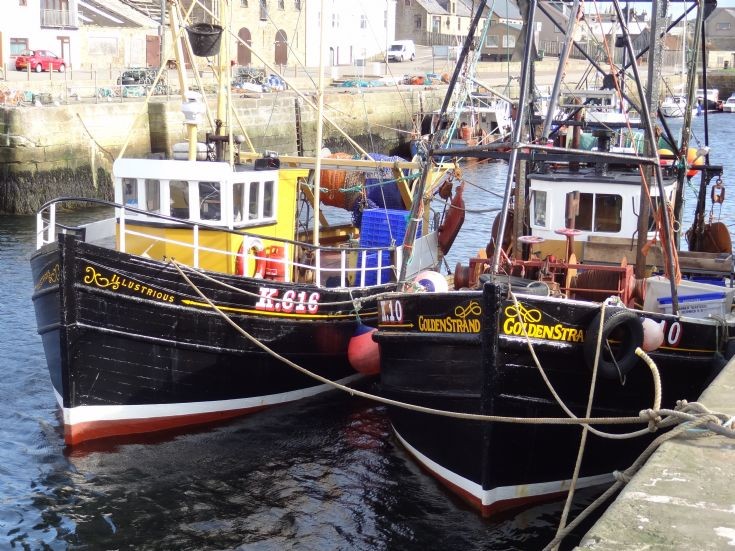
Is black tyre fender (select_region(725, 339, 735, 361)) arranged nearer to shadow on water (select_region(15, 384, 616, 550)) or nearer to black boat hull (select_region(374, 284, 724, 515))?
black boat hull (select_region(374, 284, 724, 515))

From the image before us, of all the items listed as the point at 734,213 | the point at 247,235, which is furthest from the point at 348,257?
the point at 734,213

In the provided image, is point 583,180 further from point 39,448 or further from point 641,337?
point 39,448

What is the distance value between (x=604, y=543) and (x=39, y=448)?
8.36 m

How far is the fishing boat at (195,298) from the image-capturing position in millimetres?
11359

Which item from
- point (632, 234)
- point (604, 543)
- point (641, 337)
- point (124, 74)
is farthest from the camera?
point (124, 74)

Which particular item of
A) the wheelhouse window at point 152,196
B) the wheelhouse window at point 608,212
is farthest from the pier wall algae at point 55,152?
the wheelhouse window at point 608,212

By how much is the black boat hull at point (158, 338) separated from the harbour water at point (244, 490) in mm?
370

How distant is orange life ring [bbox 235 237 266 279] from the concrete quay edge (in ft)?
23.2

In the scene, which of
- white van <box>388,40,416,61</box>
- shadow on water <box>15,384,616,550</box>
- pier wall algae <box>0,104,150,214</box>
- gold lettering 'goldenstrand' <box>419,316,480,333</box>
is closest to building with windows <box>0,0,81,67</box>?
pier wall algae <box>0,104,150,214</box>

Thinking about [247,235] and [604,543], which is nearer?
[604,543]

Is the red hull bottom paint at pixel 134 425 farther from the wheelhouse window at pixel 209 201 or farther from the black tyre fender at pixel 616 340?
the black tyre fender at pixel 616 340

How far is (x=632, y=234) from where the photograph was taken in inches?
504

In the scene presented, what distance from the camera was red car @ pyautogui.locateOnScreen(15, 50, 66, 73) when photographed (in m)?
39.1

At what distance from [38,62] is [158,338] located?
31.2 meters
